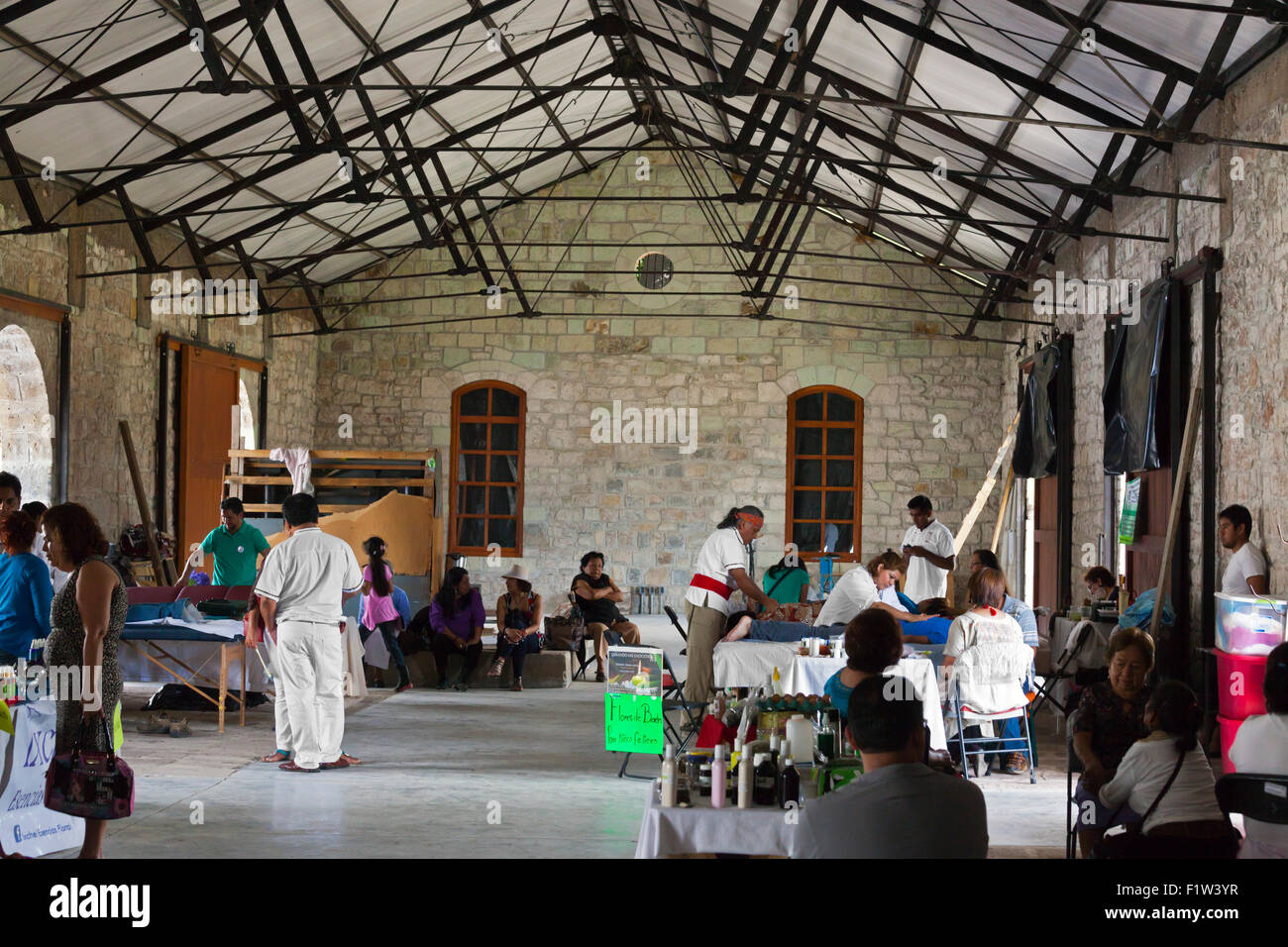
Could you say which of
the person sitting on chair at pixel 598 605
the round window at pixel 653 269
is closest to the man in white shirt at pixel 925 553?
the person sitting on chair at pixel 598 605

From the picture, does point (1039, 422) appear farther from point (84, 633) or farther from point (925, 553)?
point (84, 633)

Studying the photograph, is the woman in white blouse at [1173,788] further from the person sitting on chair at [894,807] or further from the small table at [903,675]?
the small table at [903,675]

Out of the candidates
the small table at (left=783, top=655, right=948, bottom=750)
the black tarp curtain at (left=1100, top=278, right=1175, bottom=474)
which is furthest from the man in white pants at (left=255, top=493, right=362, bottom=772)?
the black tarp curtain at (left=1100, top=278, right=1175, bottom=474)

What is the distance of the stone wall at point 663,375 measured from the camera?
52.0ft

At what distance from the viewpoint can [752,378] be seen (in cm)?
1605

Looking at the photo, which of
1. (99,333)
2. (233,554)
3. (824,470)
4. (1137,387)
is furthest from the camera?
(824,470)

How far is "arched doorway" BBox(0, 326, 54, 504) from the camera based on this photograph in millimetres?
10086

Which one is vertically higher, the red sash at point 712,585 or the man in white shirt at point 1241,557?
the man in white shirt at point 1241,557

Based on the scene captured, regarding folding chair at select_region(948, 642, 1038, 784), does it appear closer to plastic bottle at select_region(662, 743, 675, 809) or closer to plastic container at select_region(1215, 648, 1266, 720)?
plastic container at select_region(1215, 648, 1266, 720)

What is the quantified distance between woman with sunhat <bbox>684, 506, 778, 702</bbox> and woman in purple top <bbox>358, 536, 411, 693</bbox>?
9.81ft

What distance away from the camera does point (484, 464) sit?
16.3 meters

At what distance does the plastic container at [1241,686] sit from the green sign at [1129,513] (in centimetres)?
306

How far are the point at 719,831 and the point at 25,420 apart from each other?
8586mm

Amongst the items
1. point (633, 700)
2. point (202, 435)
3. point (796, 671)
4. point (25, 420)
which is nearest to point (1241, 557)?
point (796, 671)
